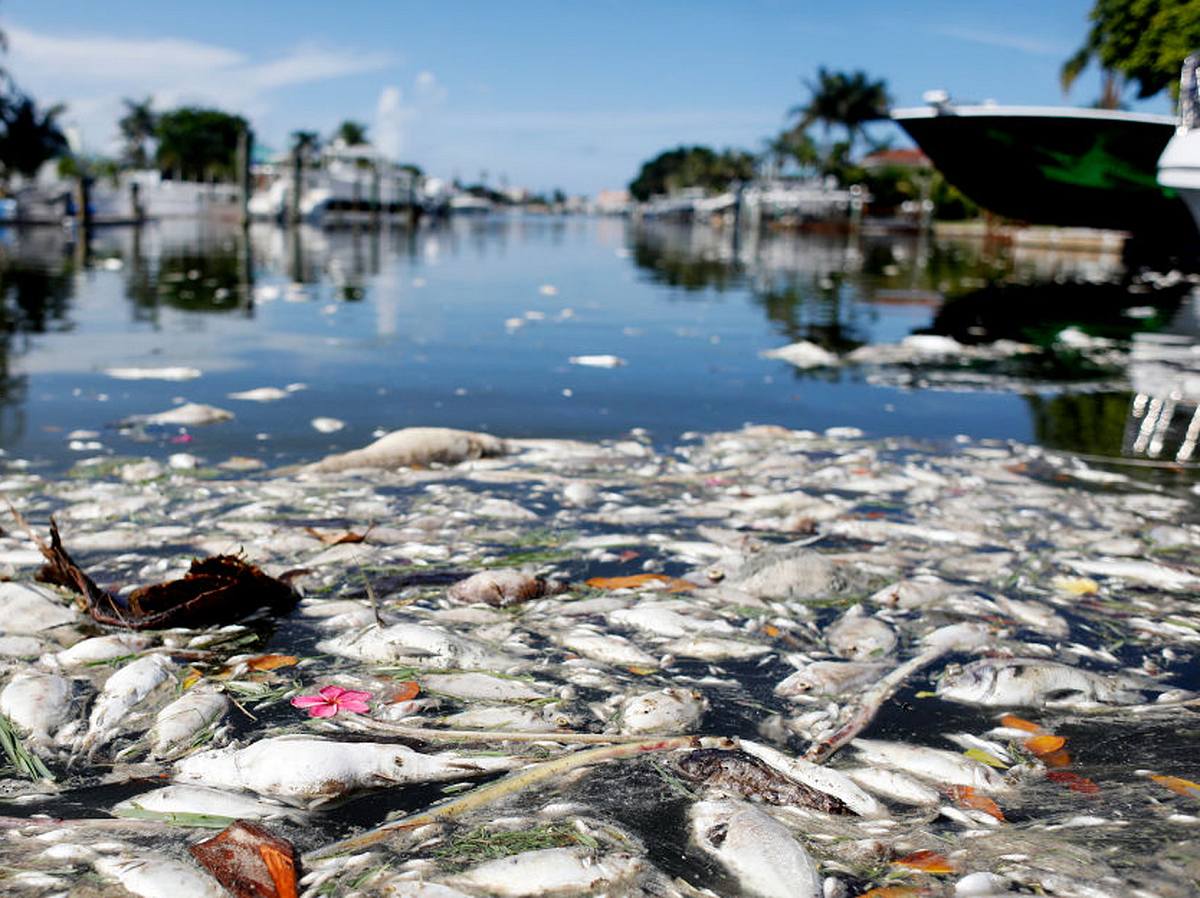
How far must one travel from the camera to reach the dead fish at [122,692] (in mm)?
1950

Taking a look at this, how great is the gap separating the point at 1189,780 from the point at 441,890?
133 cm

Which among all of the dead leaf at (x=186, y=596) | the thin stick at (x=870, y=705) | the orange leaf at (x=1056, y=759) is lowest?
the orange leaf at (x=1056, y=759)

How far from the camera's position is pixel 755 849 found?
1544mm

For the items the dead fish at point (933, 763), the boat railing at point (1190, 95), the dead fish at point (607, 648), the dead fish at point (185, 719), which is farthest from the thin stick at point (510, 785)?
the boat railing at point (1190, 95)

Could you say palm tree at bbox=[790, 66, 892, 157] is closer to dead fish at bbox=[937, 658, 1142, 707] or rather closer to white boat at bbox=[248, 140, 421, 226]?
white boat at bbox=[248, 140, 421, 226]

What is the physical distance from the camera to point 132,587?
2.73 m

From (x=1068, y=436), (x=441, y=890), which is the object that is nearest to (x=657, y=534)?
(x=441, y=890)

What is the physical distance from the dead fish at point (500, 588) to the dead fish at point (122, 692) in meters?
0.79

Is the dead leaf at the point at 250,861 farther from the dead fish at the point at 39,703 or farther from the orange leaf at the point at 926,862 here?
the orange leaf at the point at 926,862

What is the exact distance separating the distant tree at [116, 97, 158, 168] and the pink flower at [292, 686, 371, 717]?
120m

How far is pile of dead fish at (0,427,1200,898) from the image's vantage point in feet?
5.02

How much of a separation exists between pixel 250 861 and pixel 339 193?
65.6 m

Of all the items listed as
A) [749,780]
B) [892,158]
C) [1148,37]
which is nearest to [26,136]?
[1148,37]

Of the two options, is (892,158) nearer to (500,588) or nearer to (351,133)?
(351,133)
